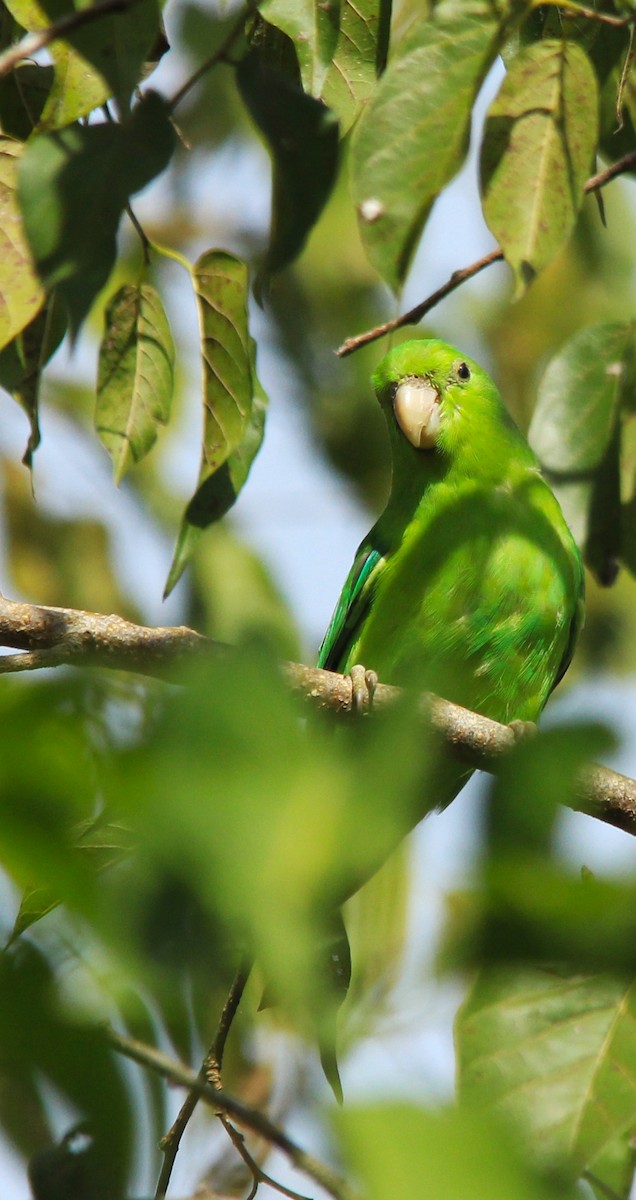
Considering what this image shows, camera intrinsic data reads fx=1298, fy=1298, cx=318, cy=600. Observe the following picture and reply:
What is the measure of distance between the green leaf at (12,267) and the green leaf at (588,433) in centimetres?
144

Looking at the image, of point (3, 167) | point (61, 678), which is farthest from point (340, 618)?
point (61, 678)

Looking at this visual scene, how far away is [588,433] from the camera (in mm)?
3180

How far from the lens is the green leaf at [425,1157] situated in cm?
69

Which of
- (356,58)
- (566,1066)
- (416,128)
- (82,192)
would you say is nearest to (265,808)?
(566,1066)

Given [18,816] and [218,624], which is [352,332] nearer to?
[218,624]

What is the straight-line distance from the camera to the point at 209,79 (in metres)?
6.07

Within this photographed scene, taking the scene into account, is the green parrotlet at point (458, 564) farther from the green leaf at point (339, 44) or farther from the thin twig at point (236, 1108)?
the thin twig at point (236, 1108)

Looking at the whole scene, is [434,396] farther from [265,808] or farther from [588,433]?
[265,808]

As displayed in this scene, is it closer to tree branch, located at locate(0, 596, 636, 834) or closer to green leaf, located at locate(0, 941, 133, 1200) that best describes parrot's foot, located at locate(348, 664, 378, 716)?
tree branch, located at locate(0, 596, 636, 834)

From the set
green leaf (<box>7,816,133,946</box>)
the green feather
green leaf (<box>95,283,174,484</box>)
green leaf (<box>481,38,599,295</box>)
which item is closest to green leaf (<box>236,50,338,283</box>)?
green leaf (<box>481,38,599,295</box>)

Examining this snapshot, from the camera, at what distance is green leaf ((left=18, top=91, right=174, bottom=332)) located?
174 centimetres

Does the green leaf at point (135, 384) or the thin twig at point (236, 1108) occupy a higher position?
the thin twig at point (236, 1108)

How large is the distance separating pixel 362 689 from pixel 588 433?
991 mm

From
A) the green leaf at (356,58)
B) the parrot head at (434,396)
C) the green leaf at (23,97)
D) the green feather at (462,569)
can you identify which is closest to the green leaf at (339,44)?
the green leaf at (356,58)
